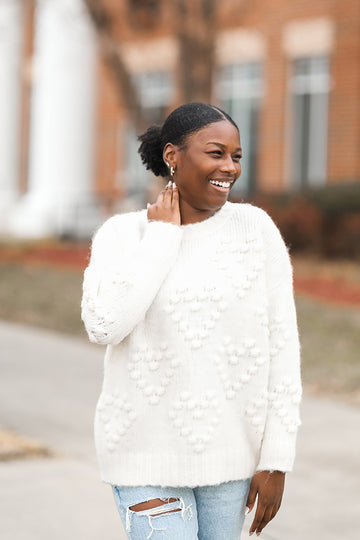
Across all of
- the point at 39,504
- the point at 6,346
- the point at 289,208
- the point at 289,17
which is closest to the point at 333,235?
the point at 289,208

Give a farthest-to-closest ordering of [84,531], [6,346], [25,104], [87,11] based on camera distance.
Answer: [25,104] → [87,11] → [6,346] → [84,531]

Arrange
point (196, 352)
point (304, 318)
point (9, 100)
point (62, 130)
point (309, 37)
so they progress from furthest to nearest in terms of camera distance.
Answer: point (9, 100), point (62, 130), point (309, 37), point (304, 318), point (196, 352)

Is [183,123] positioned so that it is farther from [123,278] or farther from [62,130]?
[62,130]

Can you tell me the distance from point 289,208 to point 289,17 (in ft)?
15.2

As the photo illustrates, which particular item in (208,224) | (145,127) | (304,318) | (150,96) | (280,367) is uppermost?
(150,96)

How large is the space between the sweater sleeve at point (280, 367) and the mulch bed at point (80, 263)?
25.0 feet

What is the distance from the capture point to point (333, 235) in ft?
50.2

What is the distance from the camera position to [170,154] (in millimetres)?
2658

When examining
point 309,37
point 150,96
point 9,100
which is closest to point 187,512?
point 309,37

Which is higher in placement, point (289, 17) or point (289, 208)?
point (289, 17)

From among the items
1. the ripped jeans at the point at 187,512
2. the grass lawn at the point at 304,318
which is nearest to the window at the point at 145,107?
the grass lawn at the point at 304,318

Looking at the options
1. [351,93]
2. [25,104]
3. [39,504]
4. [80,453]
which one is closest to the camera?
[39,504]

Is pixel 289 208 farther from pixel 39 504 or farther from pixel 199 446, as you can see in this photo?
pixel 199 446

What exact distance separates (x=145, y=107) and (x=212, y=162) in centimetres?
1827
